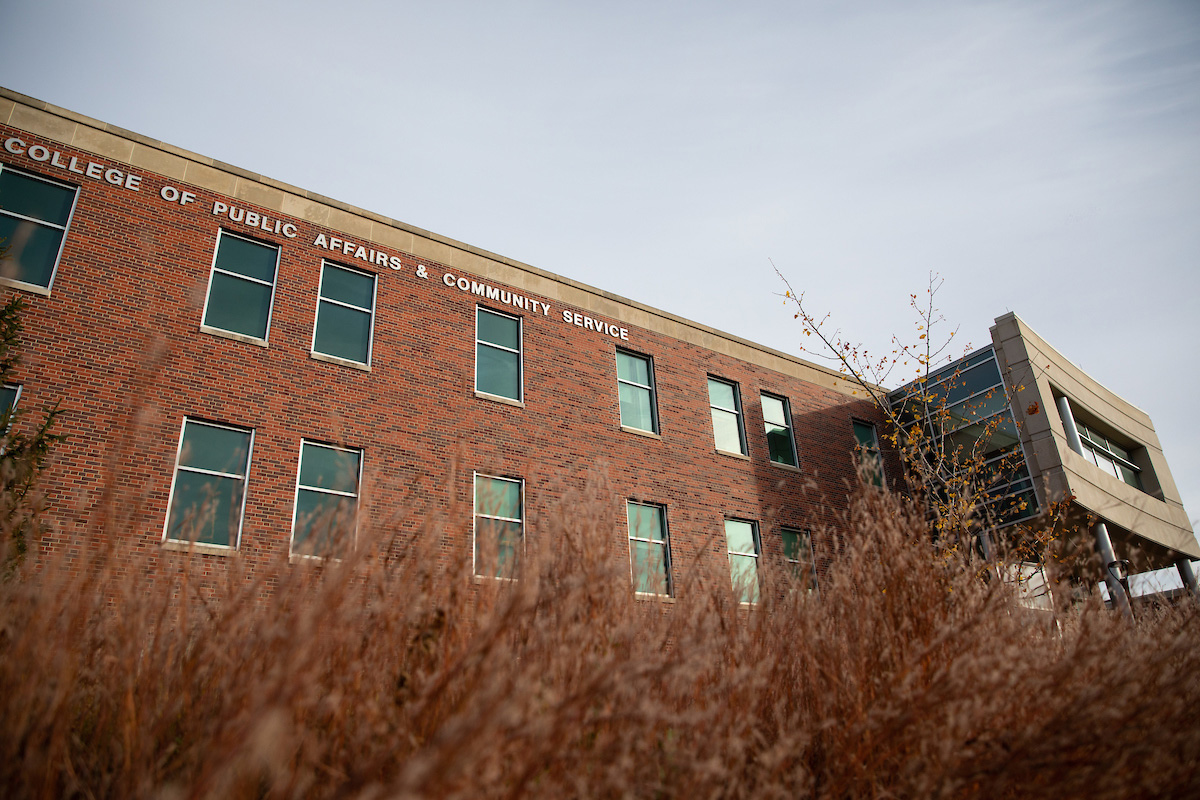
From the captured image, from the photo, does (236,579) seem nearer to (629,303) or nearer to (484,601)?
(484,601)

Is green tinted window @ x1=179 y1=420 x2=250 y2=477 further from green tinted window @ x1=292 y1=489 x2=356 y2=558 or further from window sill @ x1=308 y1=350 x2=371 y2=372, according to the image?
green tinted window @ x1=292 y1=489 x2=356 y2=558

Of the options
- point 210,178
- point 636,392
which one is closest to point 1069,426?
point 636,392

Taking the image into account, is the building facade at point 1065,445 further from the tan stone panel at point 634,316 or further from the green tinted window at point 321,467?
the green tinted window at point 321,467

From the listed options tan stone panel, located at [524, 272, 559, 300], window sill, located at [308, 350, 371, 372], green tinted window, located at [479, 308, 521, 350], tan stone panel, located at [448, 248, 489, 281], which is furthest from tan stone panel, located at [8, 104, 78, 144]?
tan stone panel, located at [524, 272, 559, 300]

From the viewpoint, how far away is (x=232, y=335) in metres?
12.1

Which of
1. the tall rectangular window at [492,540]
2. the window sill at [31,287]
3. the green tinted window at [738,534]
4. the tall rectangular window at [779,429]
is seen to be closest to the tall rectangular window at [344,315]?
the window sill at [31,287]

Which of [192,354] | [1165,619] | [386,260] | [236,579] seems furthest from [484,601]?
[386,260]

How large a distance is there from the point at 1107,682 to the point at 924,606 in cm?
108

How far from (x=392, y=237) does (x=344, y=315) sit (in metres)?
2.05

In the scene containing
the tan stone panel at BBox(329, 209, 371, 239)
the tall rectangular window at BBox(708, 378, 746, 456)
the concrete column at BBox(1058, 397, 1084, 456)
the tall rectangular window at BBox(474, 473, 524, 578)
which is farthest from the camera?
the concrete column at BBox(1058, 397, 1084, 456)

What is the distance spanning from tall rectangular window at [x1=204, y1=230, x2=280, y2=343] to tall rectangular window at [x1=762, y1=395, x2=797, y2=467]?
1177 cm

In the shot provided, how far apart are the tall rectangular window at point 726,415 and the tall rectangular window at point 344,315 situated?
8245 mm

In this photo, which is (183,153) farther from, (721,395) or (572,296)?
(721,395)

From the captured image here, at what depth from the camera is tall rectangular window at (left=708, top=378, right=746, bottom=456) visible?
17.9 meters
